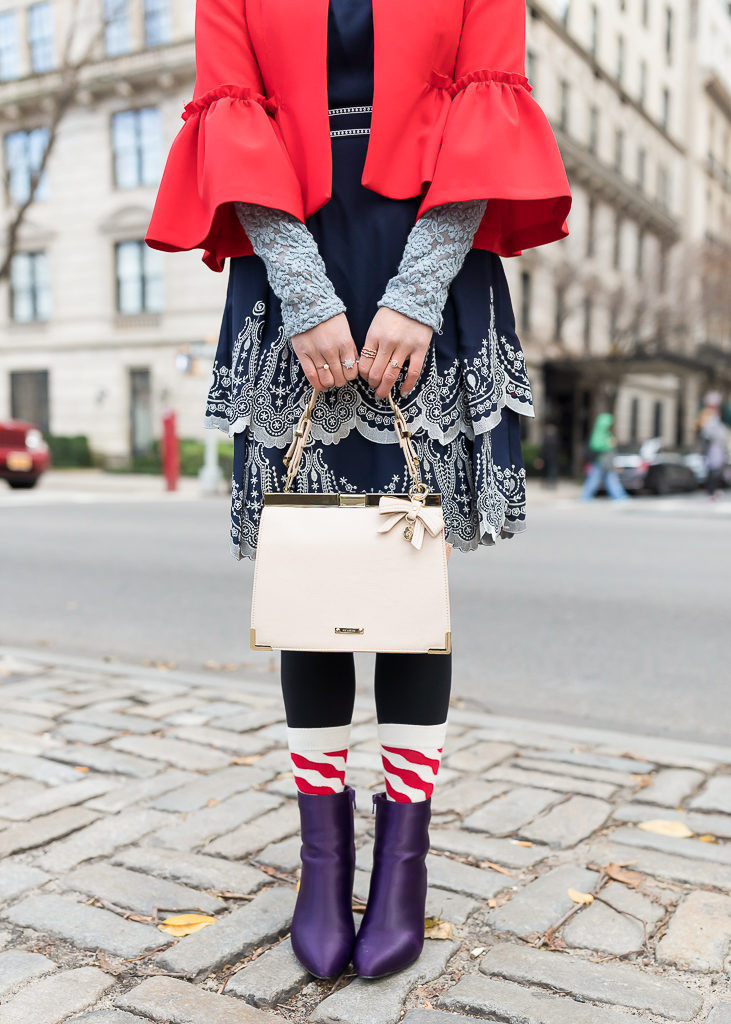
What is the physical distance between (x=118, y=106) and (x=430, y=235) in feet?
89.8

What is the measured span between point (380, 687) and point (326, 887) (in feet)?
1.26

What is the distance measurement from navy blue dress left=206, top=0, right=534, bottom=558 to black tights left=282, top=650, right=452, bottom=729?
0.24 metres

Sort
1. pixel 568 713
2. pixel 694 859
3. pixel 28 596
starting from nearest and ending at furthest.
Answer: pixel 694 859, pixel 568 713, pixel 28 596

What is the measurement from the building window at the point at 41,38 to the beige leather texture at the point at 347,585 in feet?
98.1

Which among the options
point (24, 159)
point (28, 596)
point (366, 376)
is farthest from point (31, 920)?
point (24, 159)

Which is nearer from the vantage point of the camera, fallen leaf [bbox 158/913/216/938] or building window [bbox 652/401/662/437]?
fallen leaf [bbox 158/913/216/938]

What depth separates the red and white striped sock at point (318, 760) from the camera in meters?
1.80

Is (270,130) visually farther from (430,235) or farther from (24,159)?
(24,159)

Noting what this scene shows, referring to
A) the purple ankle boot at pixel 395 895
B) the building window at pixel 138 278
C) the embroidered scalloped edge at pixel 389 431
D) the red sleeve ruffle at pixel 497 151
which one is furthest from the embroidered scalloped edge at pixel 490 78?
the building window at pixel 138 278

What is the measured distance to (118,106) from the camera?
25.8 m

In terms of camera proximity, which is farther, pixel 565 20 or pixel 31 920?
→ pixel 565 20

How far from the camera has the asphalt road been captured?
154 inches

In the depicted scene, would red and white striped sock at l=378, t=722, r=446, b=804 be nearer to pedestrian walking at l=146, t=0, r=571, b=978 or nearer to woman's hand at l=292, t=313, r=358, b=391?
pedestrian walking at l=146, t=0, r=571, b=978

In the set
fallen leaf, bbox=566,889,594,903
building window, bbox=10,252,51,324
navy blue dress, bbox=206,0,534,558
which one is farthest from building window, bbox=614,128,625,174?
fallen leaf, bbox=566,889,594,903
